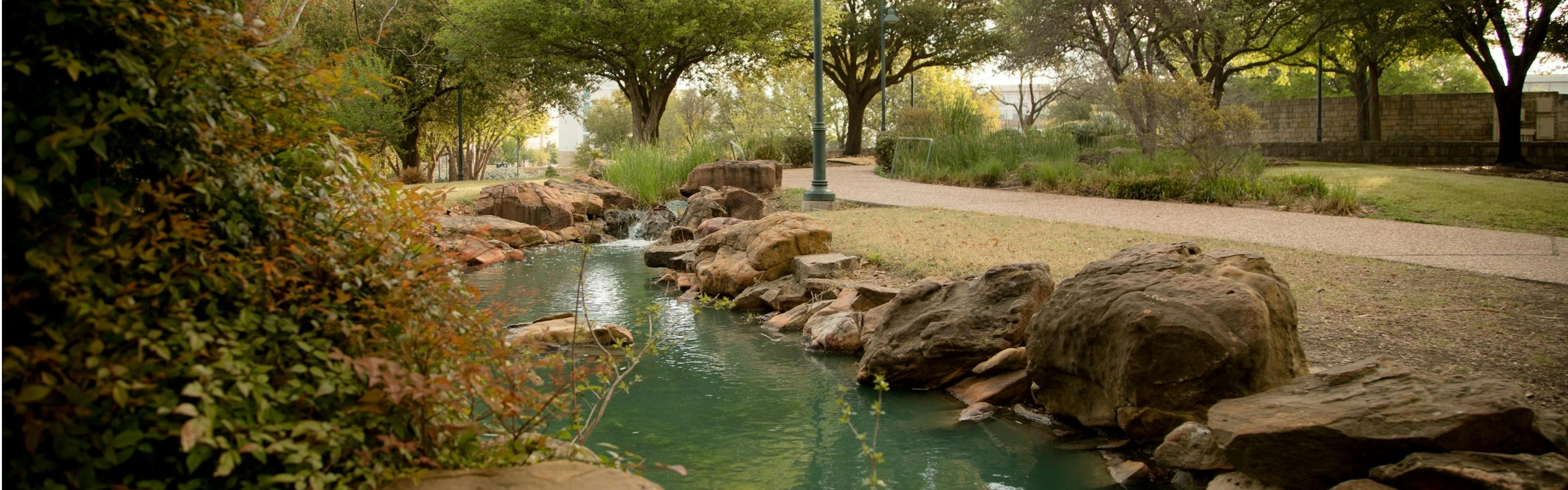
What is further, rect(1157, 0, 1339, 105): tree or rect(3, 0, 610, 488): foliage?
rect(1157, 0, 1339, 105): tree

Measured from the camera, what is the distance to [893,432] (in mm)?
4762

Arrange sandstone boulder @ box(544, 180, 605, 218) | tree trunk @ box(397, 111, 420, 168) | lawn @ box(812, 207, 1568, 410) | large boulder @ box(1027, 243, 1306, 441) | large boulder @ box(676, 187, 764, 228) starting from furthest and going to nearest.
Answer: tree trunk @ box(397, 111, 420, 168), sandstone boulder @ box(544, 180, 605, 218), large boulder @ box(676, 187, 764, 228), lawn @ box(812, 207, 1568, 410), large boulder @ box(1027, 243, 1306, 441)

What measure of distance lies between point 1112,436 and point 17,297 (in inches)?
160

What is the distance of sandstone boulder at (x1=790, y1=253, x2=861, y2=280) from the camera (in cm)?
808

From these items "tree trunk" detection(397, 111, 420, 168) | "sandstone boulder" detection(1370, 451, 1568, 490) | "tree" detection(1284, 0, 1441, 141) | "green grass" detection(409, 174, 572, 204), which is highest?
"tree" detection(1284, 0, 1441, 141)

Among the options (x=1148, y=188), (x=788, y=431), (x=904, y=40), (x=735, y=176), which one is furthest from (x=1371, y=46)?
(x=788, y=431)

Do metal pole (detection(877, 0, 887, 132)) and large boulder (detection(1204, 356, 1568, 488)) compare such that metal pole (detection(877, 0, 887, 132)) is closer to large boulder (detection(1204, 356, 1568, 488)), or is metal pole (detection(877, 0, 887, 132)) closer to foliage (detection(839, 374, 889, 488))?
foliage (detection(839, 374, 889, 488))

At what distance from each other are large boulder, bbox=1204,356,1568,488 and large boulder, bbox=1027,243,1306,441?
0.37m

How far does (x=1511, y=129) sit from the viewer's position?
2178 cm

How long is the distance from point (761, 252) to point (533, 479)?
6.04 m

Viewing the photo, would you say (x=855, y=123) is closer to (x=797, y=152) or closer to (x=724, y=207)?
(x=797, y=152)

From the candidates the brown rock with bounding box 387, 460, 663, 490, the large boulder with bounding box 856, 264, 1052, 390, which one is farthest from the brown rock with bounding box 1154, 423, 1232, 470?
the brown rock with bounding box 387, 460, 663, 490

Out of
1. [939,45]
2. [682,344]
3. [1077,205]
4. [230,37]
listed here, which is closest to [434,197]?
[230,37]

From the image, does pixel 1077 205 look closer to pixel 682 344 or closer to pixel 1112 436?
pixel 682 344
